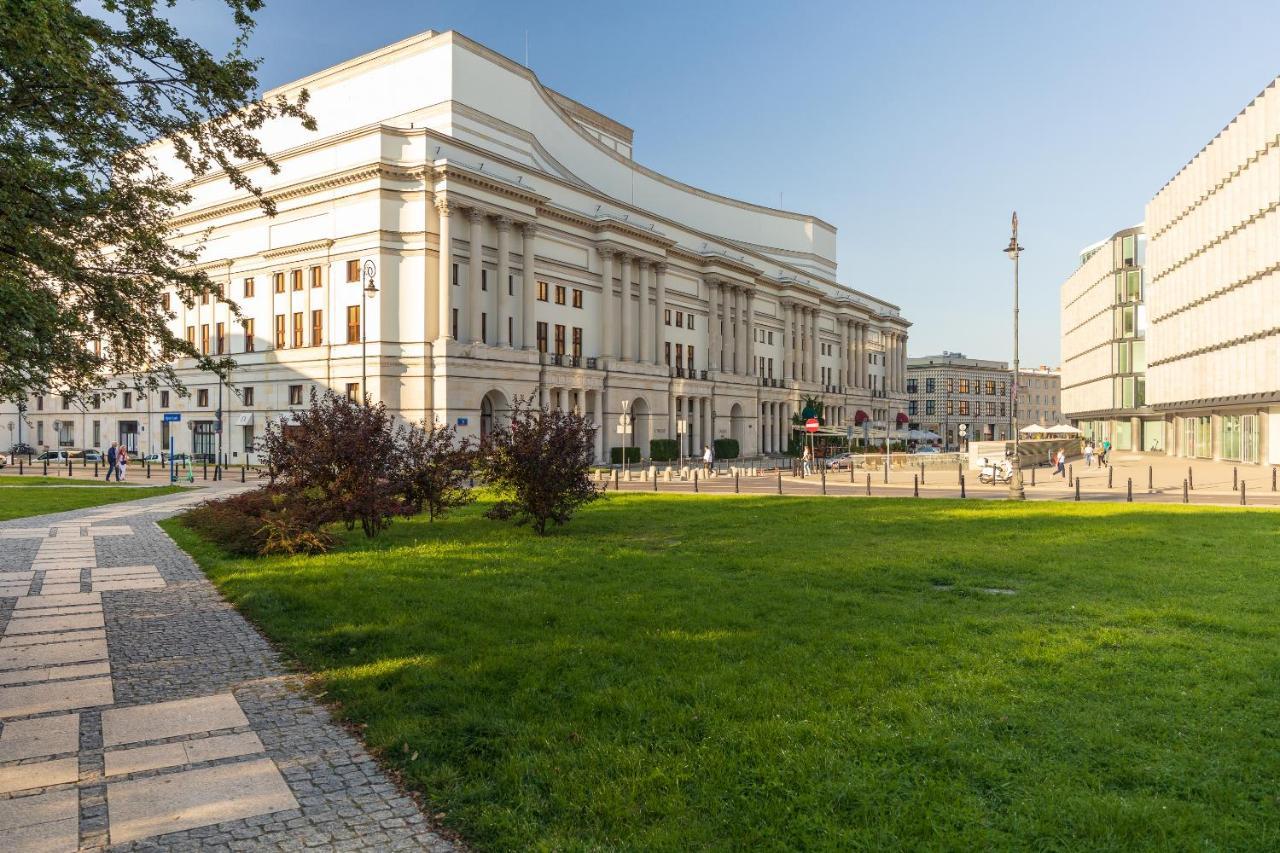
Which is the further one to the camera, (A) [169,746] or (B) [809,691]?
(B) [809,691]

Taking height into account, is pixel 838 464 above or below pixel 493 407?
below

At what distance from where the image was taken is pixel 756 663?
26.7 feet

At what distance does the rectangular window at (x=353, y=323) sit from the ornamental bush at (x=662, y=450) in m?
23.5

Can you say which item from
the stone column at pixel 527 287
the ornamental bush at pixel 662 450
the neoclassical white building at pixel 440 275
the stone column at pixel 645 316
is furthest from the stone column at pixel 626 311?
the stone column at pixel 527 287

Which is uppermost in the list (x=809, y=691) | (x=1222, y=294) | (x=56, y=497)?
(x=1222, y=294)

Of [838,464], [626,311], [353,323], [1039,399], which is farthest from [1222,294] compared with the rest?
[1039,399]

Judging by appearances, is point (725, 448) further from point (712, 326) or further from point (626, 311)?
point (626, 311)

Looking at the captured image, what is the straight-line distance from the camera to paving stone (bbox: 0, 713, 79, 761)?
247 inches

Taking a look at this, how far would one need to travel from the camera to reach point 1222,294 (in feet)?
192

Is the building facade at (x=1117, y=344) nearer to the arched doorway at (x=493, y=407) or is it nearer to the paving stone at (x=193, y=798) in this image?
the arched doorway at (x=493, y=407)

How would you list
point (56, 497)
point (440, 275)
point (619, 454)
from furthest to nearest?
point (619, 454)
point (440, 275)
point (56, 497)

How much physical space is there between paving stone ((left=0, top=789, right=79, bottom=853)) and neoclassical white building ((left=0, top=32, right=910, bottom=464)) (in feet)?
113

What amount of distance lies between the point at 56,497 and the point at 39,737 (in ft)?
98.2

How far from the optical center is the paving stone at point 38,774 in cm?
568
